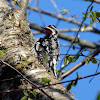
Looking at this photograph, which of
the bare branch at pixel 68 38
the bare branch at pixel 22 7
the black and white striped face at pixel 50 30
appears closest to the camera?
the bare branch at pixel 22 7

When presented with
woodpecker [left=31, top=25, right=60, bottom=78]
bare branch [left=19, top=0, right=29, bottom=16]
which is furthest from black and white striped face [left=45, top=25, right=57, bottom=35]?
bare branch [left=19, top=0, right=29, bottom=16]

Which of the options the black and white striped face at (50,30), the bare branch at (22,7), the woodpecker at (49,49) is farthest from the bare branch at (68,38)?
the bare branch at (22,7)

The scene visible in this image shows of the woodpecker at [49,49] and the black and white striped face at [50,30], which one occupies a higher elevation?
the black and white striped face at [50,30]

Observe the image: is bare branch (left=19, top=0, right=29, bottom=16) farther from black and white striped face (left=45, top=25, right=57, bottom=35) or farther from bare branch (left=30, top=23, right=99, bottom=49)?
bare branch (left=30, top=23, right=99, bottom=49)

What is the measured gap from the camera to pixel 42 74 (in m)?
2.15

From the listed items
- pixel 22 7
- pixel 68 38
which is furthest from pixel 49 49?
pixel 68 38

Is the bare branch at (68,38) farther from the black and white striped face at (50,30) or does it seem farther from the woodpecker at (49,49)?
the woodpecker at (49,49)

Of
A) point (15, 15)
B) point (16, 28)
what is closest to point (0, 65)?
point (16, 28)

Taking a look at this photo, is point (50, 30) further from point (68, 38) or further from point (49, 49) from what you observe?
point (68, 38)

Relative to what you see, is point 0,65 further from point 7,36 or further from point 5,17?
point 5,17

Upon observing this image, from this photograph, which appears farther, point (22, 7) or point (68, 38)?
point (68, 38)

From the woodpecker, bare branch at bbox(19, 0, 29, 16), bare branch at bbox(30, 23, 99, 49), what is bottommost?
the woodpecker

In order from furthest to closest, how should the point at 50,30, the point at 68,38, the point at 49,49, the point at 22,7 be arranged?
the point at 68,38
the point at 50,30
the point at 49,49
the point at 22,7

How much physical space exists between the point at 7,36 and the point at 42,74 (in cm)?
82
